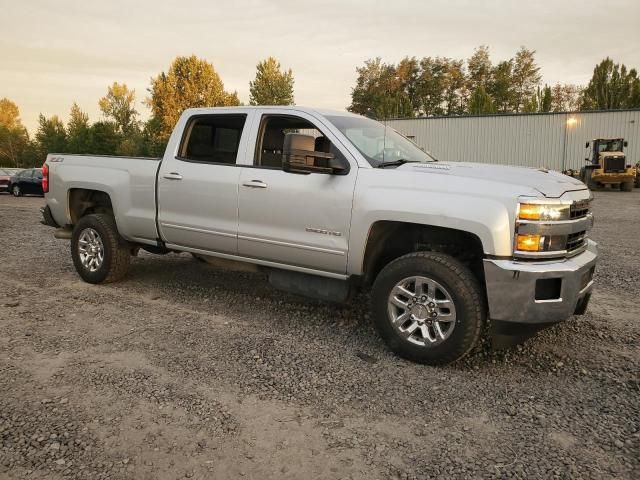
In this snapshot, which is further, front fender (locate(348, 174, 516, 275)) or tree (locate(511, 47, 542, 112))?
tree (locate(511, 47, 542, 112))

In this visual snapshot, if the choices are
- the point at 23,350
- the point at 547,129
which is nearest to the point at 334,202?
the point at 23,350

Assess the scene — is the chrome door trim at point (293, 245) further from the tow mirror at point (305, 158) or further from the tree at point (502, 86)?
the tree at point (502, 86)

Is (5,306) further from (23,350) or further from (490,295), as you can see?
(490,295)

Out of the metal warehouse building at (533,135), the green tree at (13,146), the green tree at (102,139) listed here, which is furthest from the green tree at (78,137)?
the metal warehouse building at (533,135)

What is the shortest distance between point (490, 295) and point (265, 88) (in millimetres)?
52624

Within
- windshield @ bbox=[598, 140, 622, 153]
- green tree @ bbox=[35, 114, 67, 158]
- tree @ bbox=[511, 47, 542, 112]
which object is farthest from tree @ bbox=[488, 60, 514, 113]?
green tree @ bbox=[35, 114, 67, 158]

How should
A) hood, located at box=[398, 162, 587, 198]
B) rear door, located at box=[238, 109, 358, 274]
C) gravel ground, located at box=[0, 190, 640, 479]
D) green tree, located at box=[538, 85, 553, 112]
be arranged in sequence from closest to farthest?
gravel ground, located at box=[0, 190, 640, 479] < hood, located at box=[398, 162, 587, 198] < rear door, located at box=[238, 109, 358, 274] < green tree, located at box=[538, 85, 553, 112]

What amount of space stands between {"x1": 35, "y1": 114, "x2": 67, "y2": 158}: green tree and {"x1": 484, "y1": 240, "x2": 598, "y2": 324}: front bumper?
61696 millimetres

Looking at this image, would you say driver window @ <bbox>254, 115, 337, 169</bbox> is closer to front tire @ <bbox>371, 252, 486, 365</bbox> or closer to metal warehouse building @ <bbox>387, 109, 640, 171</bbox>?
front tire @ <bbox>371, 252, 486, 365</bbox>

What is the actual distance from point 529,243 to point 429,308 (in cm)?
83

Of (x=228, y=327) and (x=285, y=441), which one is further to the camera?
(x=228, y=327)

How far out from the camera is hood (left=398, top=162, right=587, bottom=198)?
352 centimetres

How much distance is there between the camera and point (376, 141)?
15.1 feet

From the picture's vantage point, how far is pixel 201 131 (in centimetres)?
533
